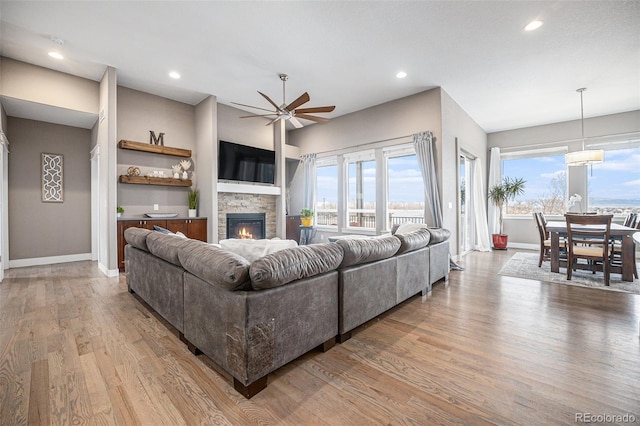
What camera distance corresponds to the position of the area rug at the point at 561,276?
3.73m

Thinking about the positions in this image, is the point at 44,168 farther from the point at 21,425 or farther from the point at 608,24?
the point at 608,24

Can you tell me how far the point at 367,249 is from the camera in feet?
7.96

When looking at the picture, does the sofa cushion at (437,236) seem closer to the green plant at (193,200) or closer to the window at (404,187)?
the window at (404,187)

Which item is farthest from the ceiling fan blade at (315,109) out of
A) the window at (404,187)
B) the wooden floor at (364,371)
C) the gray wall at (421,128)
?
the wooden floor at (364,371)

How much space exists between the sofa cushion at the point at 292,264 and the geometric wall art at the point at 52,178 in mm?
5945

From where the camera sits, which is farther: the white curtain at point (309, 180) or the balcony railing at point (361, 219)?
the white curtain at point (309, 180)

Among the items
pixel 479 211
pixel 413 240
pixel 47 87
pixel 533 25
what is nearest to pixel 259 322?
pixel 413 240

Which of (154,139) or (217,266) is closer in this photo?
(217,266)

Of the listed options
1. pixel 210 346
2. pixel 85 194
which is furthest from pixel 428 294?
pixel 85 194

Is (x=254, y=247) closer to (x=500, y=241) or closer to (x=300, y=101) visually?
(x=300, y=101)

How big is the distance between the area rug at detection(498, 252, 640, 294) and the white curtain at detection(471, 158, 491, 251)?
4.79ft

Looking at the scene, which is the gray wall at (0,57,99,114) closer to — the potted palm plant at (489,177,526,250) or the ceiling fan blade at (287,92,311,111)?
the ceiling fan blade at (287,92,311,111)

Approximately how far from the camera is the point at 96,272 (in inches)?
183

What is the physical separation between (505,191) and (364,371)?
7.04 meters
